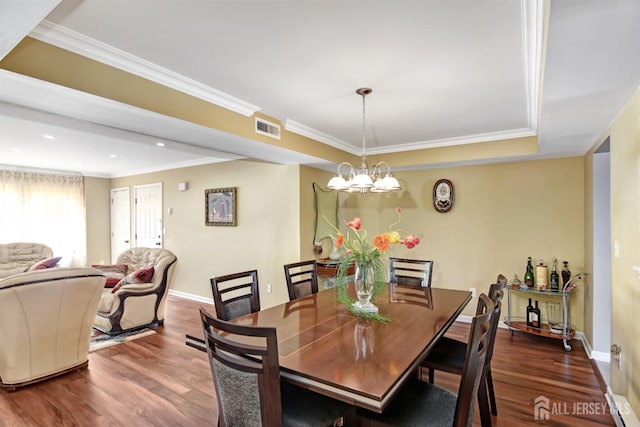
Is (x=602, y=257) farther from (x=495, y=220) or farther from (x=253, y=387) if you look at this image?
(x=253, y=387)

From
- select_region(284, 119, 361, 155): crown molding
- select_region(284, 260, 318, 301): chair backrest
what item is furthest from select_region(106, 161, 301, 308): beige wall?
select_region(284, 260, 318, 301): chair backrest

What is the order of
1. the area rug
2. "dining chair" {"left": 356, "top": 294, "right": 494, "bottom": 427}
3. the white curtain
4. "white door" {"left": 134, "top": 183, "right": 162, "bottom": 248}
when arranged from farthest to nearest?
"white door" {"left": 134, "top": 183, "right": 162, "bottom": 248}
the white curtain
the area rug
"dining chair" {"left": 356, "top": 294, "right": 494, "bottom": 427}

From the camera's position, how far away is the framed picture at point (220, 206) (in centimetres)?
529

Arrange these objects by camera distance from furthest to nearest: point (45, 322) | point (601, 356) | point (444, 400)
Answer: point (601, 356) → point (45, 322) → point (444, 400)

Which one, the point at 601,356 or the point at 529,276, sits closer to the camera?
the point at 601,356

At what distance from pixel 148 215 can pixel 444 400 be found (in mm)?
6461

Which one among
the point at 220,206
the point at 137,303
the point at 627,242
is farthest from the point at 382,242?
the point at 220,206

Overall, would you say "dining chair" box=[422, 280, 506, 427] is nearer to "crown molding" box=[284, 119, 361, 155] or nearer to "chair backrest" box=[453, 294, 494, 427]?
"chair backrest" box=[453, 294, 494, 427]

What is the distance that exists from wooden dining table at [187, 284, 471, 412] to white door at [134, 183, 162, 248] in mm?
4931

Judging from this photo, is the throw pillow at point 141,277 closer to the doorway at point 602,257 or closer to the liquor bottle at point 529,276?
the liquor bottle at point 529,276

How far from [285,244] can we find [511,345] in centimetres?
301

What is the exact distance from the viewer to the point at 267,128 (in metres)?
3.31

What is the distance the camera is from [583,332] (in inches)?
147

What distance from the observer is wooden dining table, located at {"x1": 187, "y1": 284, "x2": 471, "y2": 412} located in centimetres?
125
